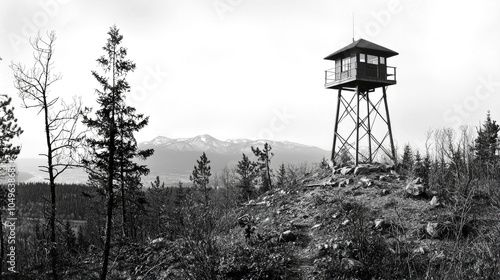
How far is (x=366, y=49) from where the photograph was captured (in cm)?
1777

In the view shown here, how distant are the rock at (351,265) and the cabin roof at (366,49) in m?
12.1

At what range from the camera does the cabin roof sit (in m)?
17.7

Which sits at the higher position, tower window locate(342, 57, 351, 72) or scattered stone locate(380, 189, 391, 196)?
tower window locate(342, 57, 351, 72)

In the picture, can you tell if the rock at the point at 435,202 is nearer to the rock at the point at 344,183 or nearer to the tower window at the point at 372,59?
the rock at the point at 344,183

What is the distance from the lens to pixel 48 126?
563 inches

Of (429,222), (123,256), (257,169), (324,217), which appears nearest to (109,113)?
(123,256)

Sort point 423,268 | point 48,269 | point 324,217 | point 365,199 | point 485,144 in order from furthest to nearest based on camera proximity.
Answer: point 485,144 → point 48,269 → point 365,199 → point 324,217 → point 423,268

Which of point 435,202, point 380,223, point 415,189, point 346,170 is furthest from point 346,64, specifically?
point 380,223

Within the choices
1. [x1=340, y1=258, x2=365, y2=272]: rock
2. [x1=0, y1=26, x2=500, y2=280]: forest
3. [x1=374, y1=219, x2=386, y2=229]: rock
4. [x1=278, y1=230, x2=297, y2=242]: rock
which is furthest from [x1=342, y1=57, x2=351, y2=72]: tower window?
[x1=340, y1=258, x2=365, y2=272]: rock

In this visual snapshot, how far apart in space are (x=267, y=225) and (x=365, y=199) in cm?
393

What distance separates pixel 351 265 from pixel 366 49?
12615 mm

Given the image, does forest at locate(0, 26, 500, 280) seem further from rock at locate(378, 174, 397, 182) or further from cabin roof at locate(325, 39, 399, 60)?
cabin roof at locate(325, 39, 399, 60)

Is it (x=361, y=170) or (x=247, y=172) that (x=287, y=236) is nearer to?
(x=361, y=170)

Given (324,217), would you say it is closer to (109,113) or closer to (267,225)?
(267,225)
